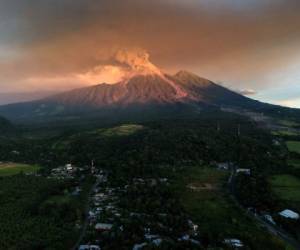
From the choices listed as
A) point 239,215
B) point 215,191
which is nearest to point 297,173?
point 215,191

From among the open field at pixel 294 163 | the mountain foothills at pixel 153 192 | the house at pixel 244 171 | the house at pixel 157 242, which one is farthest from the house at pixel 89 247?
the open field at pixel 294 163

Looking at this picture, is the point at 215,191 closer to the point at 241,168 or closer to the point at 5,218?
the point at 241,168

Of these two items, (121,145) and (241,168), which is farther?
(121,145)

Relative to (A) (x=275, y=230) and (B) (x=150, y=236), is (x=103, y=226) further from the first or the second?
(A) (x=275, y=230)

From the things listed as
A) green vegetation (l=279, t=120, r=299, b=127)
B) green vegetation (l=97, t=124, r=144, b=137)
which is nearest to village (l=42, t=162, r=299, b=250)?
green vegetation (l=97, t=124, r=144, b=137)

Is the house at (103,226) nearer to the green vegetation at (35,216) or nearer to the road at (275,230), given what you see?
the green vegetation at (35,216)

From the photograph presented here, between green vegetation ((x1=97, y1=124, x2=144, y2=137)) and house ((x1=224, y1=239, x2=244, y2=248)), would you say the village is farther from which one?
green vegetation ((x1=97, y1=124, x2=144, y2=137))
